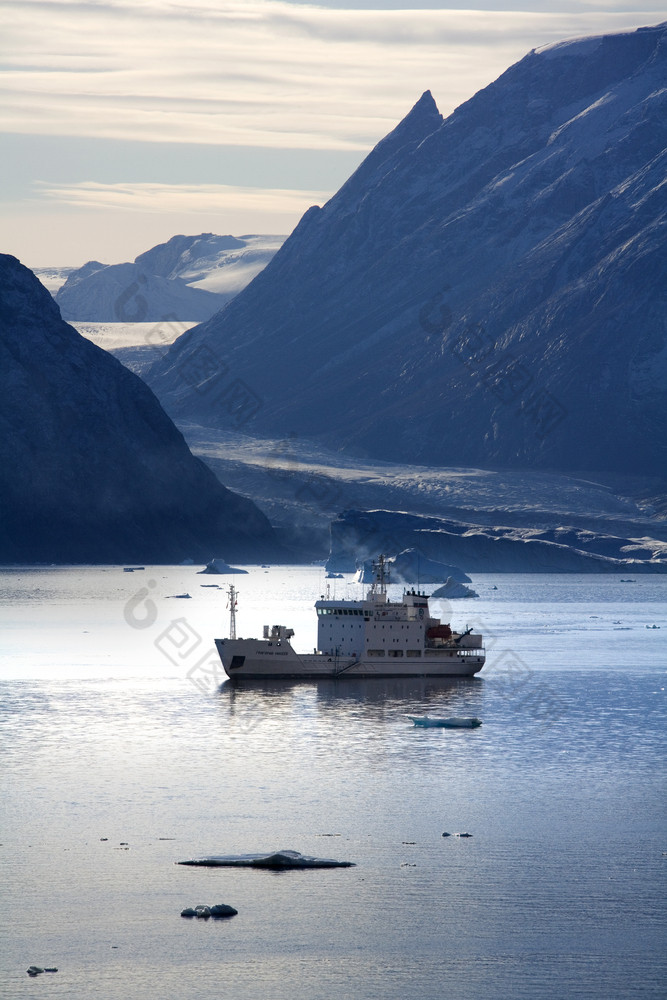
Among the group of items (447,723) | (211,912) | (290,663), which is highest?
(290,663)

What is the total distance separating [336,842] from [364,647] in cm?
6557

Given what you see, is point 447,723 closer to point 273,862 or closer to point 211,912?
point 273,862

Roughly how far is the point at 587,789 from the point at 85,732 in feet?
114

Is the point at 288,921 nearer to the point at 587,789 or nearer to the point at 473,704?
the point at 587,789

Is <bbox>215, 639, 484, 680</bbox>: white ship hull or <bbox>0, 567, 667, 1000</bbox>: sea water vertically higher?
<bbox>215, 639, 484, 680</bbox>: white ship hull

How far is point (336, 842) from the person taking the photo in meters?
61.5

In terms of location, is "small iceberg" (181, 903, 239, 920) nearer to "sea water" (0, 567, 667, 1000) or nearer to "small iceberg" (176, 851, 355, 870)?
"sea water" (0, 567, 667, 1000)

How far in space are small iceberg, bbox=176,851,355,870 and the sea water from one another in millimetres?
752

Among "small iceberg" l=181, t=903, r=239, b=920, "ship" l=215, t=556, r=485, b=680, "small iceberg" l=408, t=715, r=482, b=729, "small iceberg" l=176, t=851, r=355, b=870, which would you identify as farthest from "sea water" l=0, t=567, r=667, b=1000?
"ship" l=215, t=556, r=485, b=680

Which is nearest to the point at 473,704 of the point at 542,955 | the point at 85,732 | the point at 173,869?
the point at 85,732

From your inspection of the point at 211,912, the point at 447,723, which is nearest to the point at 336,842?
the point at 211,912

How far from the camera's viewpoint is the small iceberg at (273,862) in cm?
5662

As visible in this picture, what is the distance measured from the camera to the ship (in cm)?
12394

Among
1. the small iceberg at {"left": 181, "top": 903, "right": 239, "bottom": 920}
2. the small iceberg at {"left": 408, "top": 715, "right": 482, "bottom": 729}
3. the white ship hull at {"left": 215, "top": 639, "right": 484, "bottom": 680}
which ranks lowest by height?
the small iceberg at {"left": 181, "top": 903, "right": 239, "bottom": 920}
